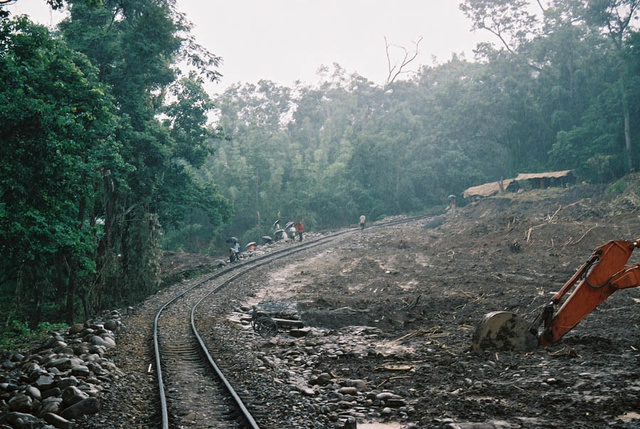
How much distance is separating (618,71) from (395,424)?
4944cm

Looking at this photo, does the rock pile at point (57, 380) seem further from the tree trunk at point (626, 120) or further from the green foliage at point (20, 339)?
the tree trunk at point (626, 120)

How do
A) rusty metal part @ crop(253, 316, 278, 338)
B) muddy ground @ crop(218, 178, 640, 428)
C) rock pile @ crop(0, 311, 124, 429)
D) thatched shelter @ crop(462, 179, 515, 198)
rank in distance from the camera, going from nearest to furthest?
muddy ground @ crop(218, 178, 640, 428)
rock pile @ crop(0, 311, 124, 429)
rusty metal part @ crop(253, 316, 278, 338)
thatched shelter @ crop(462, 179, 515, 198)

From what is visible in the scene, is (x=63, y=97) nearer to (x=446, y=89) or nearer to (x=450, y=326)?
(x=450, y=326)

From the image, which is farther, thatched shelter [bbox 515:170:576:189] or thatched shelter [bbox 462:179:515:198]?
thatched shelter [bbox 462:179:515:198]

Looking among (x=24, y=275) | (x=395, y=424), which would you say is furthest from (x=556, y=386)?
(x=24, y=275)

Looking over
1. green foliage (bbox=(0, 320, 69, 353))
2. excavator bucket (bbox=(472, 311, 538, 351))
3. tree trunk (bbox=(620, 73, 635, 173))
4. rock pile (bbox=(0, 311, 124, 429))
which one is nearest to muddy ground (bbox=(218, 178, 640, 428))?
excavator bucket (bbox=(472, 311, 538, 351))

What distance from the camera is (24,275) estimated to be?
19.0m

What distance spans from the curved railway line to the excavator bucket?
4.29 metres

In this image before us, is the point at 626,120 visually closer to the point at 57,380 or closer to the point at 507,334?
the point at 507,334

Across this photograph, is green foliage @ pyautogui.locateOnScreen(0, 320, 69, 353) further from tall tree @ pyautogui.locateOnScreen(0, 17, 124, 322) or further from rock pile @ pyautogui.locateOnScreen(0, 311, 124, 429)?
tall tree @ pyautogui.locateOnScreen(0, 17, 124, 322)

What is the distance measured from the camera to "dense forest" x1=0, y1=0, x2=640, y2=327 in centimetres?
1340

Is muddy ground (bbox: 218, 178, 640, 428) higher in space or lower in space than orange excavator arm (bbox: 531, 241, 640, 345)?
lower

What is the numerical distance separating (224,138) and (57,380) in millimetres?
22983

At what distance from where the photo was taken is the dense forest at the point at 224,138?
44.0ft
